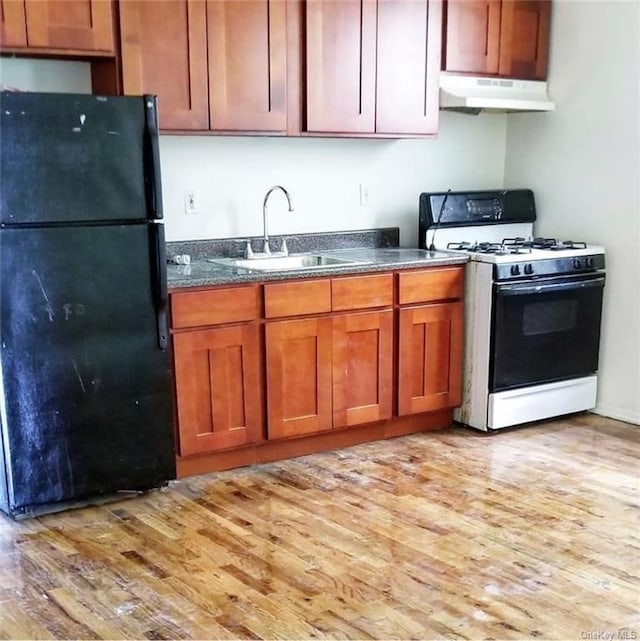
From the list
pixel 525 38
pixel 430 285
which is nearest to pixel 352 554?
pixel 430 285

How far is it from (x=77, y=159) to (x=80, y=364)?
75 cm

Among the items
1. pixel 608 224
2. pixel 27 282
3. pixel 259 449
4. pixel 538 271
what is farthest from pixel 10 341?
pixel 608 224

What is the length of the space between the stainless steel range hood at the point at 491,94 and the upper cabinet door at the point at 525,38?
60 mm

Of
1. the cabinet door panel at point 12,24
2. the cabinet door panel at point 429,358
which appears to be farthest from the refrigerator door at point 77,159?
the cabinet door panel at point 429,358

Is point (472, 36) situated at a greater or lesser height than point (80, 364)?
greater

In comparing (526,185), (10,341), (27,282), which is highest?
(526,185)

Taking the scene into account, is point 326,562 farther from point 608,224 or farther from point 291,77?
point 608,224

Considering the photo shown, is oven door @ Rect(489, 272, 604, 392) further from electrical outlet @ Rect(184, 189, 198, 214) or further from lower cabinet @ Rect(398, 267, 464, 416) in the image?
electrical outlet @ Rect(184, 189, 198, 214)

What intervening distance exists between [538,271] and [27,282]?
2.37m

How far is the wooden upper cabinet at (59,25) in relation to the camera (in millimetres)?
2957

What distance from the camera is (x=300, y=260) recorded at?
4062mm

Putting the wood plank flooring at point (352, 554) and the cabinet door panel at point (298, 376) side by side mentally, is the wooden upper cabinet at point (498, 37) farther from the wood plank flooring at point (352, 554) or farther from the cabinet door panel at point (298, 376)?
the wood plank flooring at point (352, 554)

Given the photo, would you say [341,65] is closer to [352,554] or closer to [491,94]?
[491,94]

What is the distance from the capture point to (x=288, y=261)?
4016mm
